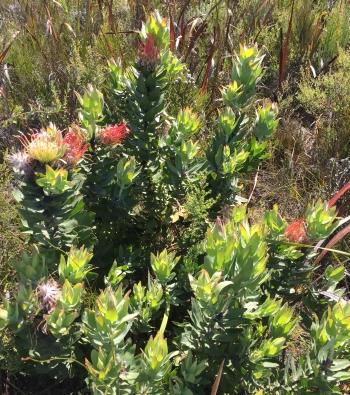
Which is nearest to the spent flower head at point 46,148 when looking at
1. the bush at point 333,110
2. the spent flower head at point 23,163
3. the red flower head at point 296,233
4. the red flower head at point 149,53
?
the spent flower head at point 23,163

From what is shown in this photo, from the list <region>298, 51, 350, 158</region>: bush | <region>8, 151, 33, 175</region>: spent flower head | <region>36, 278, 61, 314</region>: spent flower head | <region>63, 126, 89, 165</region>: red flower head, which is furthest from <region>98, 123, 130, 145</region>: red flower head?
<region>298, 51, 350, 158</region>: bush

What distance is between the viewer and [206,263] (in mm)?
1323

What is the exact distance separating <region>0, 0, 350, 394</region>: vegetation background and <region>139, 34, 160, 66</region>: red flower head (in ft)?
2.08

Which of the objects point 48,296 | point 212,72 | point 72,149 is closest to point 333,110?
point 212,72

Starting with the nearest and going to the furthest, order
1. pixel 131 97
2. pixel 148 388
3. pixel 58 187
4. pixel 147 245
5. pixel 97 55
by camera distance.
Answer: pixel 148 388 < pixel 58 187 < pixel 131 97 < pixel 147 245 < pixel 97 55

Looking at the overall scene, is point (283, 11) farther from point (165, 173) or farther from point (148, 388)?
point (148, 388)

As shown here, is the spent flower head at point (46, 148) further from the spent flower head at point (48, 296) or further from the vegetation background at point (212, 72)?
the vegetation background at point (212, 72)

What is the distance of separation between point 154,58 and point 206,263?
2.37 ft

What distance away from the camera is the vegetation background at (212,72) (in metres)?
2.53

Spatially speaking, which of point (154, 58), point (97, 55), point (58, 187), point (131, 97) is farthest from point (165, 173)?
point (97, 55)

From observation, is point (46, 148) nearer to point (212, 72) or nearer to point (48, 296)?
point (48, 296)

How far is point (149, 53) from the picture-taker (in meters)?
1.65

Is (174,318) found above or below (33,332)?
below

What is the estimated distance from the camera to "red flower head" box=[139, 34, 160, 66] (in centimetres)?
165
